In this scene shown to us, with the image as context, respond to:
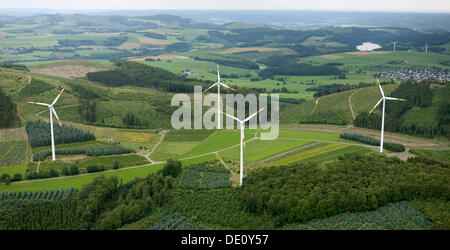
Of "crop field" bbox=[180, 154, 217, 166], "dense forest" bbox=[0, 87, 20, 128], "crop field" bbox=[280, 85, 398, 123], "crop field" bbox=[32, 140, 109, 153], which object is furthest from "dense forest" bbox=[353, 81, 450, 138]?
"dense forest" bbox=[0, 87, 20, 128]

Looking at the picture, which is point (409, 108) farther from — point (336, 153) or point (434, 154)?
point (336, 153)

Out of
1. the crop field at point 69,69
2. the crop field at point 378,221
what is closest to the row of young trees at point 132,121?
the crop field at point 69,69

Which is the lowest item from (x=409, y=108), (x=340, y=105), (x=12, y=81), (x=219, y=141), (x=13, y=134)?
(x=219, y=141)

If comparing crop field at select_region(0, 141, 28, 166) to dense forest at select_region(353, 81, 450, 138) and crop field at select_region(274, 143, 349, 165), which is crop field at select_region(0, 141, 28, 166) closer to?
crop field at select_region(274, 143, 349, 165)

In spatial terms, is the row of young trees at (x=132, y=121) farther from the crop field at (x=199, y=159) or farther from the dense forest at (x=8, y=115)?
the crop field at (x=199, y=159)

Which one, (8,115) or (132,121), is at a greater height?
(8,115)

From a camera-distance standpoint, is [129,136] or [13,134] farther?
[129,136]

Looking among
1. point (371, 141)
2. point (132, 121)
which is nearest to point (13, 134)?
point (132, 121)

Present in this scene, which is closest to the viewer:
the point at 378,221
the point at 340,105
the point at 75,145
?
the point at 378,221
